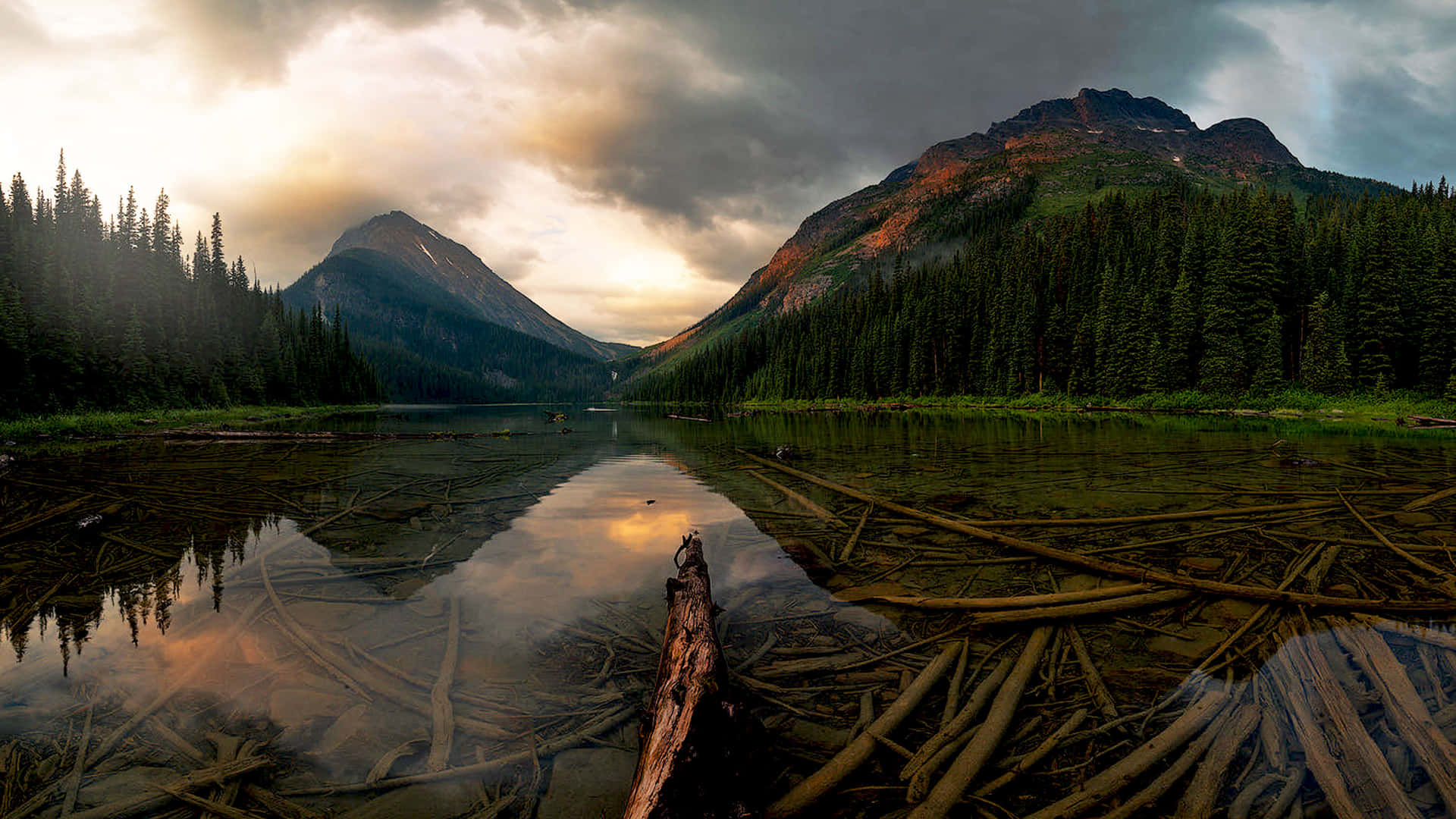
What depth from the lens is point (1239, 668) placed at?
515 cm

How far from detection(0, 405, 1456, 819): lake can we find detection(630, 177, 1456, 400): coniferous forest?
4807 centimetres

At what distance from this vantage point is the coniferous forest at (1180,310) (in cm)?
4622

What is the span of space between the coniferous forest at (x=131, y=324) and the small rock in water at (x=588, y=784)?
208 ft

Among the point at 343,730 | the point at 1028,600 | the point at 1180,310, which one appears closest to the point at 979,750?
the point at 1028,600

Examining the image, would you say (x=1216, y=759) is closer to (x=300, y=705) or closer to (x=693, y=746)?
(x=693, y=746)

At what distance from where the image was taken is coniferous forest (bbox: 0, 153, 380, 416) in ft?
150

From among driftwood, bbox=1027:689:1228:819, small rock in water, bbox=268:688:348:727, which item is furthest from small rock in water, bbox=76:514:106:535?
driftwood, bbox=1027:689:1228:819

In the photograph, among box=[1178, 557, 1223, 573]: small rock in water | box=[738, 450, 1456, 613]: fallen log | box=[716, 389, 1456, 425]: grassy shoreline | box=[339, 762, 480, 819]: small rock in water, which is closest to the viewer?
box=[339, 762, 480, 819]: small rock in water

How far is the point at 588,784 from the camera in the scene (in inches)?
163

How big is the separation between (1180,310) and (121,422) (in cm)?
9729

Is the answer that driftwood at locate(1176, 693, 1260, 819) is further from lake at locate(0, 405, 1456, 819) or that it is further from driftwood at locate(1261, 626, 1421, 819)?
driftwood at locate(1261, 626, 1421, 819)

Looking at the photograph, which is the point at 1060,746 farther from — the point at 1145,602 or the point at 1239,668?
the point at 1145,602

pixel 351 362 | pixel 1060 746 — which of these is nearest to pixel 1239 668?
pixel 1060 746

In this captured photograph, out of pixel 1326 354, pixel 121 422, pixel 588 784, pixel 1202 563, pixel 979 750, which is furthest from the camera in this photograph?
pixel 1326 354
